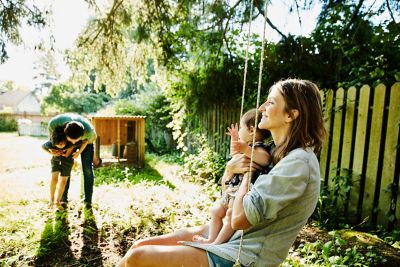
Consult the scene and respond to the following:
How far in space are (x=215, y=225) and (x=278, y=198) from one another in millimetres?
778

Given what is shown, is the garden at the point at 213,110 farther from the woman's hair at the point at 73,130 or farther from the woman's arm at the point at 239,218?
the woman's arm at the point at 239,218

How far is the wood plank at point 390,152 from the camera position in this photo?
3.18 m

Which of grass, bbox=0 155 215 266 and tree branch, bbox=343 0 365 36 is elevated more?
tree branch, bbox=343 0 365 36

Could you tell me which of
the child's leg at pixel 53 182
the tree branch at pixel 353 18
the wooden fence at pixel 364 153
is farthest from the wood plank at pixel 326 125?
the child's leg at pixel 53 182

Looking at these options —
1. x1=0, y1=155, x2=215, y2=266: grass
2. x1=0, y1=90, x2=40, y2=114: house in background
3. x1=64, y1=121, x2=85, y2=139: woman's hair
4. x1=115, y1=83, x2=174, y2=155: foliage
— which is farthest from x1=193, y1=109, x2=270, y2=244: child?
x1=0, y1=90, x2=40, y2=114: house in background

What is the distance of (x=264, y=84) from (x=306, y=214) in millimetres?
4239

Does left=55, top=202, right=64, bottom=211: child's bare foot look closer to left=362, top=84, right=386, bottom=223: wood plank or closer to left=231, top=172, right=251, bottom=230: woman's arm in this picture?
left=231, top=172, right=251, bottom=230: woman's arm

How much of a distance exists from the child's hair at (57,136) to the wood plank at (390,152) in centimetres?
401

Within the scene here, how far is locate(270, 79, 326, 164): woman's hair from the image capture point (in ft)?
4.55

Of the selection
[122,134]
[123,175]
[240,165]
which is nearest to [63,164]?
[123,175]

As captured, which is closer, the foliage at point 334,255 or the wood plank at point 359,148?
the foliage at point 334,255

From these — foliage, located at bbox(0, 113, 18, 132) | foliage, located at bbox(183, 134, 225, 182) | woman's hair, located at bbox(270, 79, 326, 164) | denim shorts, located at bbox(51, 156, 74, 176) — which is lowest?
foliage, located at bbox(0, 113, 18, 132)

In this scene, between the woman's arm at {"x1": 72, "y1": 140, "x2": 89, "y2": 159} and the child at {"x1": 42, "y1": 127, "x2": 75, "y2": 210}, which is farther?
the woman's arm at {"x1": 72, "y1": 140, "x2": 89, "y2": 159}

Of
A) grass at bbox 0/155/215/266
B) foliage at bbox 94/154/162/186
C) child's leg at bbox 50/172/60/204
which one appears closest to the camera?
grass at bbox 0/155/215/266
